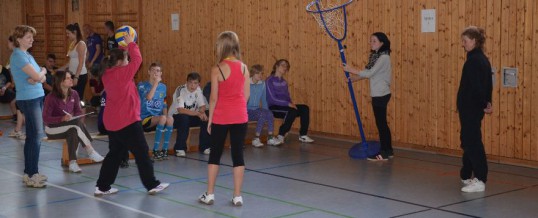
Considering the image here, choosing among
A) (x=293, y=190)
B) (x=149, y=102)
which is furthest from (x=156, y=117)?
(x=293, y=190)

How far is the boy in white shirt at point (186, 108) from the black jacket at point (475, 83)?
3587 mm

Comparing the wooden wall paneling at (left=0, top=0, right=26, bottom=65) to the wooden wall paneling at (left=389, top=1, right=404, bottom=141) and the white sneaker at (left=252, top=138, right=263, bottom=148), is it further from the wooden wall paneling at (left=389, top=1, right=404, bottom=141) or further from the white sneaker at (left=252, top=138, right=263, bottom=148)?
the wooden wall paneling at (left=389, top=1, right=404, bottom=141)

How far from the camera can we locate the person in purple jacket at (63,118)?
26.8ft

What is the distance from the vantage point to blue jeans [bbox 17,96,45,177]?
7.10 metres

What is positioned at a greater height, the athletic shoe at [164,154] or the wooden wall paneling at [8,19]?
the wooden wall paneling at [8,19]

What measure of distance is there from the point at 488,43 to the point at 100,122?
5.11 metres

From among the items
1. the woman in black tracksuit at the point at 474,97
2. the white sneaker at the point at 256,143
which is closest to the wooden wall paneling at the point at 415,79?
the white sneaker at the point at 256,143

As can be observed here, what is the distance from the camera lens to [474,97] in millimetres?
6918

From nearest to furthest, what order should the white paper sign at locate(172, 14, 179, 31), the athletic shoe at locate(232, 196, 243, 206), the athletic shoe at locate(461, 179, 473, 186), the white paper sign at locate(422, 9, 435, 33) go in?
the athletic shoe at locate(232, 196, 243, 206) → the athletic shoe at locate(461, 179, 473, 186) → the white paper sign at locate(422, 9, 435, 33) → the white paper sign at locate(172, 14, 179, 31)

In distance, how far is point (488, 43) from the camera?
8945mm

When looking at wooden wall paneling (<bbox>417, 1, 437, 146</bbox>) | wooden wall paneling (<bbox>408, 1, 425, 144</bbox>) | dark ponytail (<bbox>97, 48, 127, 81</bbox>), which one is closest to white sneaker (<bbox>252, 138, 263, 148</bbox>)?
wooden wall paneling (<bbox>408, 1, 425, 144</bbox>)

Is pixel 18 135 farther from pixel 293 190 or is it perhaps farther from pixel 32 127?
pixel 293 190

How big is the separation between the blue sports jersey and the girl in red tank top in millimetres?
2803

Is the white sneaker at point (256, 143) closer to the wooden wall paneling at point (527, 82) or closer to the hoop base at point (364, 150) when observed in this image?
the hoop base at point (364, 150)
